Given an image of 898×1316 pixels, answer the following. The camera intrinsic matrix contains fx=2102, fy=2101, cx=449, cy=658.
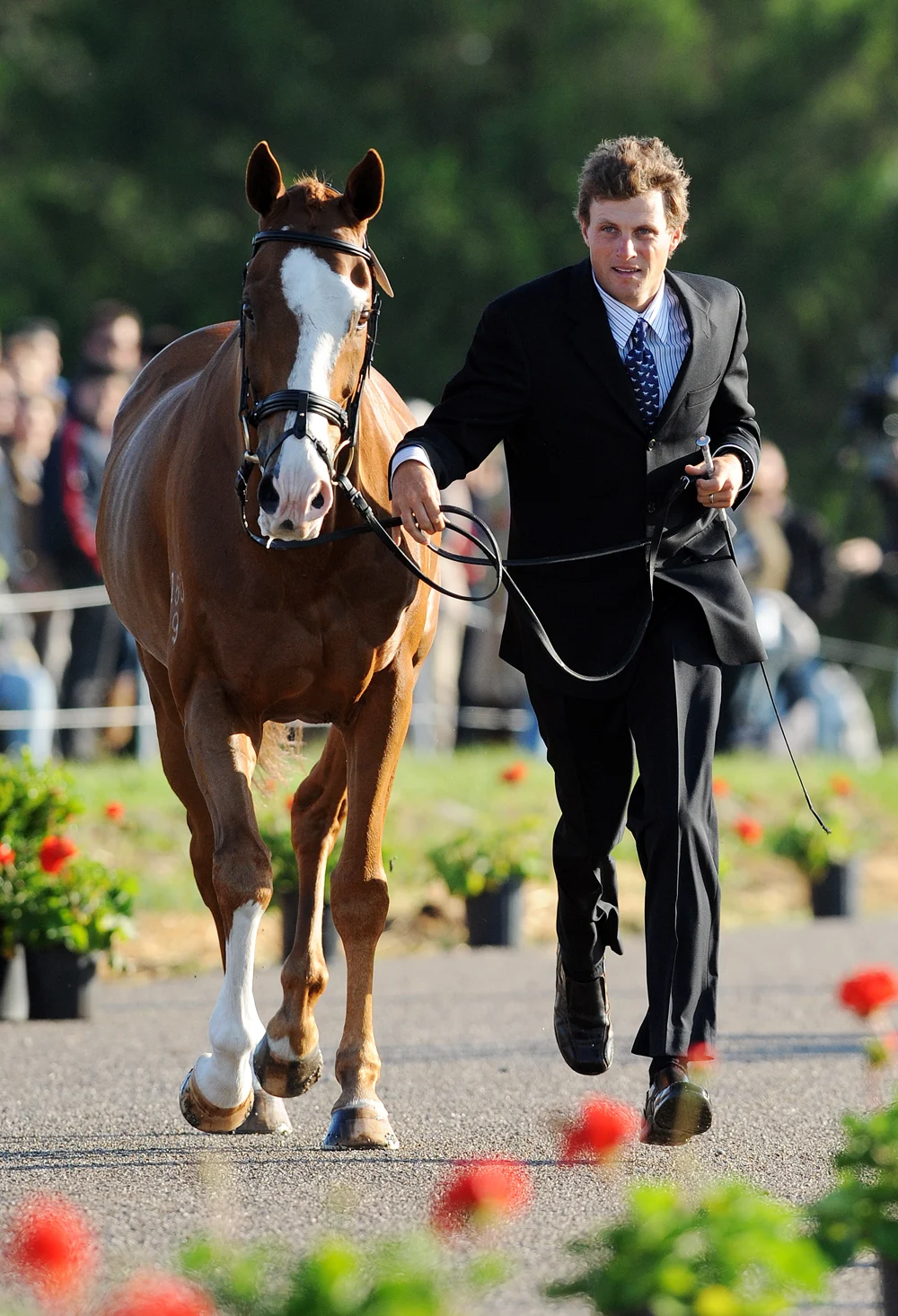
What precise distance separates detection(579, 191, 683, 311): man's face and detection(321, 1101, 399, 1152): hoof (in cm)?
225

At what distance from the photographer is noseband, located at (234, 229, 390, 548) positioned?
523 cm

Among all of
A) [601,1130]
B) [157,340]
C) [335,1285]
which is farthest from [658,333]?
[157,340]

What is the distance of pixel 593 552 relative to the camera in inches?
221

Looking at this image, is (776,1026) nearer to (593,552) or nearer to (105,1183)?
(593,552)

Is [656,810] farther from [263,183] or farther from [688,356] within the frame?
[263,183]

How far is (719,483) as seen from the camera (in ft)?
17.9

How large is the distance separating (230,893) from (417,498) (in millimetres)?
1143

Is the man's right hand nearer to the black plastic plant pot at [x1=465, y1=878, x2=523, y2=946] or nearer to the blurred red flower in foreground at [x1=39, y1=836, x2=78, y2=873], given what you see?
the blurred red flower in foreground at [x1=39, y1=836, x2=78, y2=873]

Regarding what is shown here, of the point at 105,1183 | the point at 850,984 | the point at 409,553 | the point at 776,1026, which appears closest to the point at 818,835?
the point at 776,1026

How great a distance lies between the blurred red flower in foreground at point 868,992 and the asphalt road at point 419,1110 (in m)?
0.78

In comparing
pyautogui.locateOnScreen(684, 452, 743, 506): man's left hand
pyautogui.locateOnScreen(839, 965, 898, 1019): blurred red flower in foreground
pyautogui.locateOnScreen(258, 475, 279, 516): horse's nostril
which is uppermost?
pyautogui.locateOnScreen(684, 452, 743, 506): man's left hand

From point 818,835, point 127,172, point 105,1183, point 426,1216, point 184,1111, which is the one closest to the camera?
point 426,1216

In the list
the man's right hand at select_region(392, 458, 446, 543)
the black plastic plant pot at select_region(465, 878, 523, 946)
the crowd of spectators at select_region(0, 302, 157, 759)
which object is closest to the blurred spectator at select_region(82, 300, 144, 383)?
the crowd of spectators at select_region(0, 302, 157, 759)

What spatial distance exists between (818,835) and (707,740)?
682 centimetres
